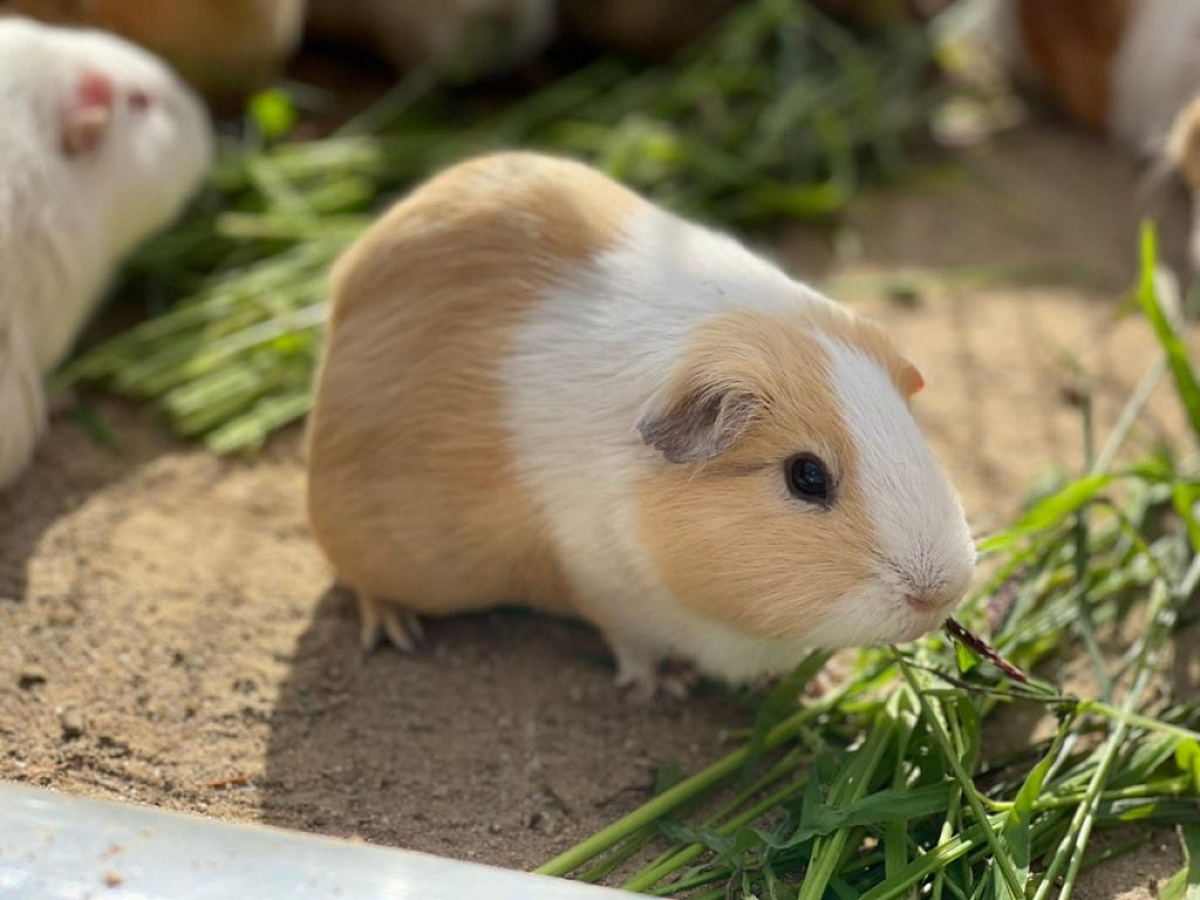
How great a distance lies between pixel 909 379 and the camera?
7.29 ft

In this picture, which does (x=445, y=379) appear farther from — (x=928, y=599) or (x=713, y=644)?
(x=928, y=599)

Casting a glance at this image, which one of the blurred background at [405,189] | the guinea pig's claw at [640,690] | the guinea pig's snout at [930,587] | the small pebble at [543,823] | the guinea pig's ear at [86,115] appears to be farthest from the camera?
the guinea pig's ear at [86,115]

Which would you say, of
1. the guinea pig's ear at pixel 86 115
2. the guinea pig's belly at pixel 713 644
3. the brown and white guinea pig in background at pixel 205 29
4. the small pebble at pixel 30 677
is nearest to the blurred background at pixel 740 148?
the brown and white guinea pig in background at pixel 205 29

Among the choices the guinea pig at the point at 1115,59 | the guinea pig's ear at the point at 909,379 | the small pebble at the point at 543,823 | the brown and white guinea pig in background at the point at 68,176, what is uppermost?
the guinea pig at the point at 1115,59

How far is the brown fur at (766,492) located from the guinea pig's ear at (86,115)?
1.83 meters

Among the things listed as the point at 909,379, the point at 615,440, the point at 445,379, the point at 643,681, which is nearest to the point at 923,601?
the point at 909,379

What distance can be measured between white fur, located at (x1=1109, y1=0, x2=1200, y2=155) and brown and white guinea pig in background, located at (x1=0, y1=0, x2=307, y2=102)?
9.41ft

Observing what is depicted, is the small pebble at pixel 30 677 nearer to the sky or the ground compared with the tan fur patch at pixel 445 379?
nearer to the ground

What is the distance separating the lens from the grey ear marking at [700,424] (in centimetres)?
204

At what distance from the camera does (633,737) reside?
7.93ft

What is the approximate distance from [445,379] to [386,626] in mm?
543

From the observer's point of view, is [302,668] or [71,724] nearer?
[71,724]

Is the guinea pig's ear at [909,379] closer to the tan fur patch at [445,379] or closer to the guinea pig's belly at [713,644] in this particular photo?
the guinea pig's belly at [713,644]

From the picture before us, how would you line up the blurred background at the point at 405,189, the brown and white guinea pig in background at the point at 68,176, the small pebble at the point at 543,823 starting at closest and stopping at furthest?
the small pebble at the point at 543,823
the blurred background at the point at 405,189
the brown and white guinea pig in background at the point at 68,176
